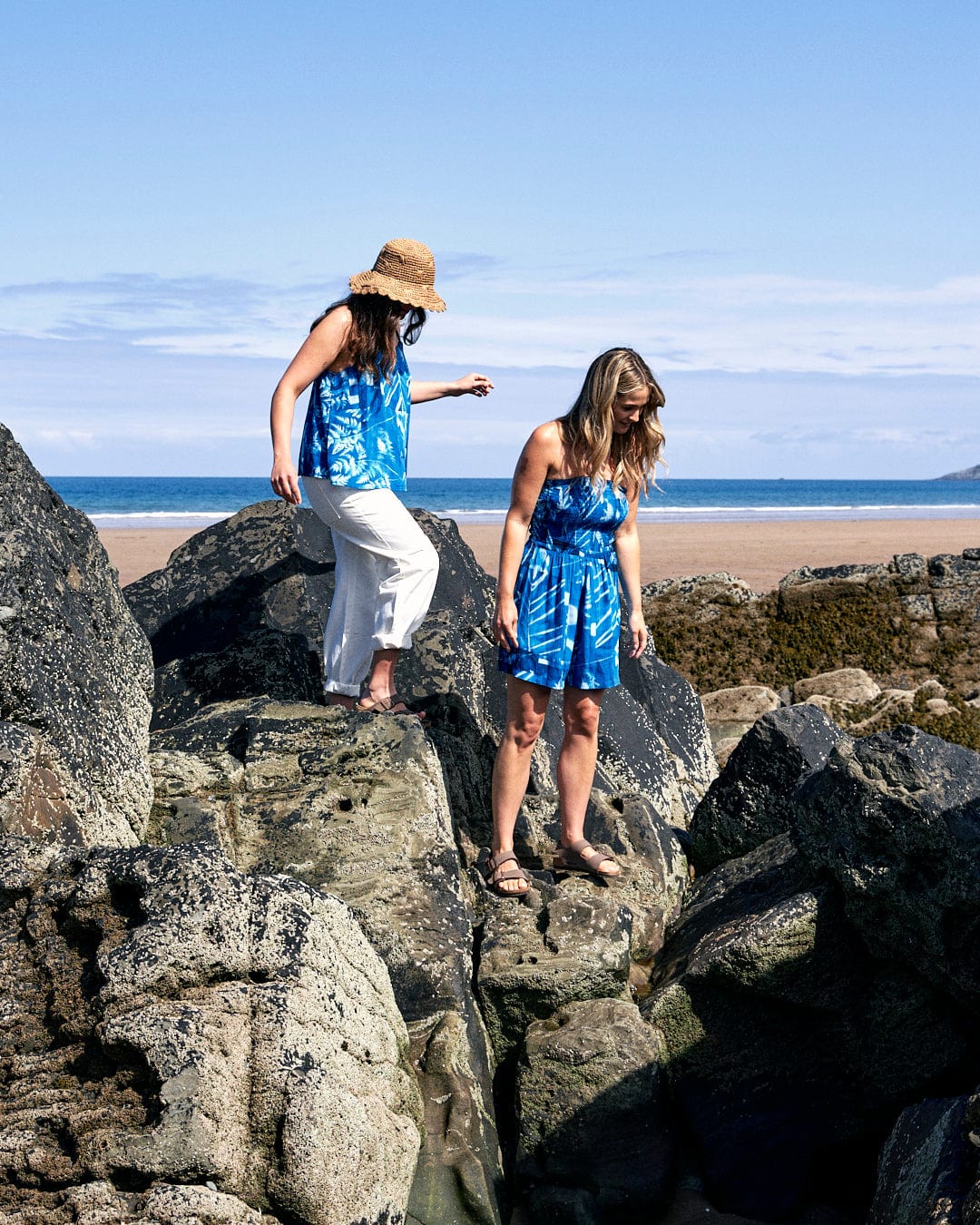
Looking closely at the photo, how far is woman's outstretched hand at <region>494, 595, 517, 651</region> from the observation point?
4.95 metres

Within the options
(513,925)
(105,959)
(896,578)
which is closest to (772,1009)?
(513,925)

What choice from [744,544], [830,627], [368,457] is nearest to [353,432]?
[368,457]

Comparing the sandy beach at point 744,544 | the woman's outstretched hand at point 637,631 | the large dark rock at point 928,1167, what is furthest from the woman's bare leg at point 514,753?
the sandy beach at point 744,544

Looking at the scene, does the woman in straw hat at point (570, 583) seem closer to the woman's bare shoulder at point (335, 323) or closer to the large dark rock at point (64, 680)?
the woman's bare shoulder at point (335, 323)

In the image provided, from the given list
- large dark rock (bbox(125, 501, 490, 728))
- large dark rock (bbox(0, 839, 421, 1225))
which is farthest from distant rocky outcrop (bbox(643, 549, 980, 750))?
large dark rock (bbox(0, 839, 421, 1225))

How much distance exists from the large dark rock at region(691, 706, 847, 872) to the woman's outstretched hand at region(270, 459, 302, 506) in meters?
2.54

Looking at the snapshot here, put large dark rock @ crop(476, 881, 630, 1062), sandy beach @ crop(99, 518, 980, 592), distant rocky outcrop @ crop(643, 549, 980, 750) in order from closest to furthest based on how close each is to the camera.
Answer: large dark rock @ crop(476, 881, 630, 1062) → distant rocky outcrop @ crop(643, 549, 980, 750) → sandy beach @ crop(99, 518, 980, 592)

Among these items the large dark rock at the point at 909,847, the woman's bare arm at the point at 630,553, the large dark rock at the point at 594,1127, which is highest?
the woman's bare arm at the point at 630,553

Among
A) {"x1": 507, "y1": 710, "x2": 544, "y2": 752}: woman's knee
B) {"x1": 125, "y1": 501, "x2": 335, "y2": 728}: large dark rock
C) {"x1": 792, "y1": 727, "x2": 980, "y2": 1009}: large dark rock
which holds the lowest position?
{"x1": 792, "y1": 727, "x2": 980, "y2": 1009}: large dark rock

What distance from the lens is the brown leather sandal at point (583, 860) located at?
524cm

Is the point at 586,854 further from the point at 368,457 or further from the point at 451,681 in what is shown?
the point at 368,457

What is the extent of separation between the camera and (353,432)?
5.50 metres

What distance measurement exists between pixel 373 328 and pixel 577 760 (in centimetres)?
211

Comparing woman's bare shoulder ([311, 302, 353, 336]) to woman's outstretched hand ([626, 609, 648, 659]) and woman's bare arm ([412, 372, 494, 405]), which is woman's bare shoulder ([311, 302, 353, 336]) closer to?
woman's bare arm ([412, 372, 494, 405])
